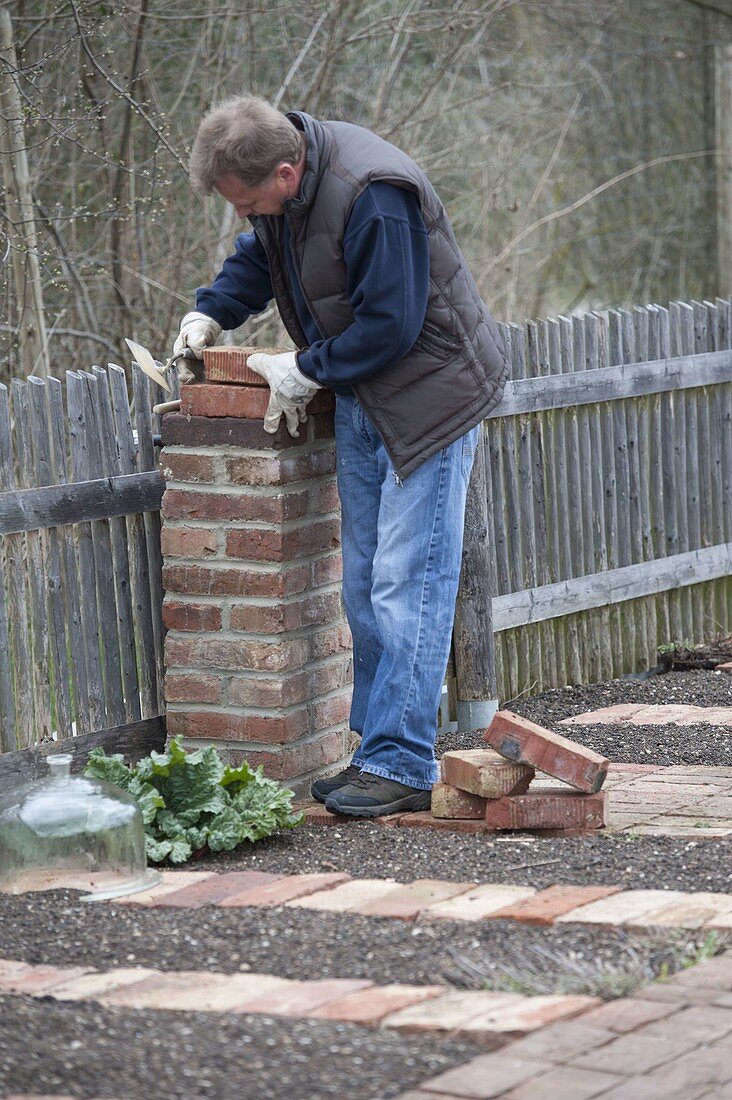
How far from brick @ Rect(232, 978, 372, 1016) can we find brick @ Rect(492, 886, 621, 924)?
468 mm

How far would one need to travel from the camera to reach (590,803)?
3947 mm

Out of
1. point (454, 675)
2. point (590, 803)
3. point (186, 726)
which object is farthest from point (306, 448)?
point (454, 675)

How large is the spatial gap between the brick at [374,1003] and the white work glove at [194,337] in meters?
2.21

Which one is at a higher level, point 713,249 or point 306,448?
point 713,249

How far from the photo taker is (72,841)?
11.7 ft

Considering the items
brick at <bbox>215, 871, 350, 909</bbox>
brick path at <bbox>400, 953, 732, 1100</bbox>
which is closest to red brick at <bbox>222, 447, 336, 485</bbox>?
brick at <bbox>215, 871, 350, 909</bbox>

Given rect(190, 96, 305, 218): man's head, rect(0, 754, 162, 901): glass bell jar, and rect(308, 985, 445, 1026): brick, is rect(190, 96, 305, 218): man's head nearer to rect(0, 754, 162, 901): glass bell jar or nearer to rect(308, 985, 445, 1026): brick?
rect(0, 754, 162, 901): glass bell jar

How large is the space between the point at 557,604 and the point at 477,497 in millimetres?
875

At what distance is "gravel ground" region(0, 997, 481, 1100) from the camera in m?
2.36

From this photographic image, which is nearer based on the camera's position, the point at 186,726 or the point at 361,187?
the point at 361,187

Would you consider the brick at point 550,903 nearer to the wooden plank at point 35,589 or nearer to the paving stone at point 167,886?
the paving stone at point 167,886

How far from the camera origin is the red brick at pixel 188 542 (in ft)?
14.4

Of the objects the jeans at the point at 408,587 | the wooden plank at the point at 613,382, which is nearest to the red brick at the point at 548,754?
the jeans at the point at 408,587

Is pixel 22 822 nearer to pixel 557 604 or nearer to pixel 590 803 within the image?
pixel 590 803
